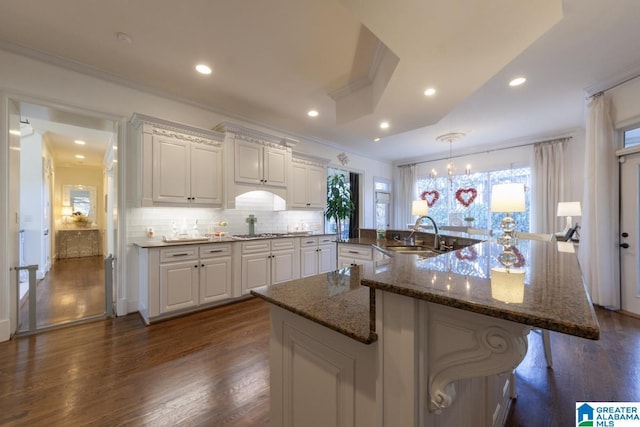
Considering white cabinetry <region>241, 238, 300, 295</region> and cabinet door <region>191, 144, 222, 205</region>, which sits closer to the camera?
cabinet door <region>191, 144, 222, 205</region>

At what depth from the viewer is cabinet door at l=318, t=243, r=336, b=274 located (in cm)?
476

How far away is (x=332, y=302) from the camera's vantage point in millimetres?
1149

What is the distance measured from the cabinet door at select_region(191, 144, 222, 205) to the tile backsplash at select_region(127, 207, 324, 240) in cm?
34

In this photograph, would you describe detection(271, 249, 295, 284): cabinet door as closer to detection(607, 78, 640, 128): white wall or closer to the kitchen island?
the kitchen island

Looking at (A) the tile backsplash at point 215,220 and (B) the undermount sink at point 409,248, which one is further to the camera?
(A) the tile backsplash at point 215,220

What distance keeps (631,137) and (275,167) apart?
16.3 feet

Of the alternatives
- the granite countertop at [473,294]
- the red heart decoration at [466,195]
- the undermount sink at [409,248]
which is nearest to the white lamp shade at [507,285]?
the granite countertop at [473,294]

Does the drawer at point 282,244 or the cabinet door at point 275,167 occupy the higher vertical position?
the cabinet door at point 275,167

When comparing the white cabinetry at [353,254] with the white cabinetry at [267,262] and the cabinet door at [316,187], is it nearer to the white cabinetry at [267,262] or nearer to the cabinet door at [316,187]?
the white cabinetry at [267,262]

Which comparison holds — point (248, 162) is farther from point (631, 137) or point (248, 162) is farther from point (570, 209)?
point (631, 137)

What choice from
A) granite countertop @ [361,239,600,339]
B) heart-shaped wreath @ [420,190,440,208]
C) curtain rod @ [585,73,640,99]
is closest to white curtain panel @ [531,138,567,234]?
curtain rod @ [585,73,640,99]

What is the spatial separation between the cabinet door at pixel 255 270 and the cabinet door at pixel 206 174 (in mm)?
955

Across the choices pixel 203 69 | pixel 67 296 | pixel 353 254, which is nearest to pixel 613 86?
pixel 353 254

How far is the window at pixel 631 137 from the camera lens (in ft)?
10.8
